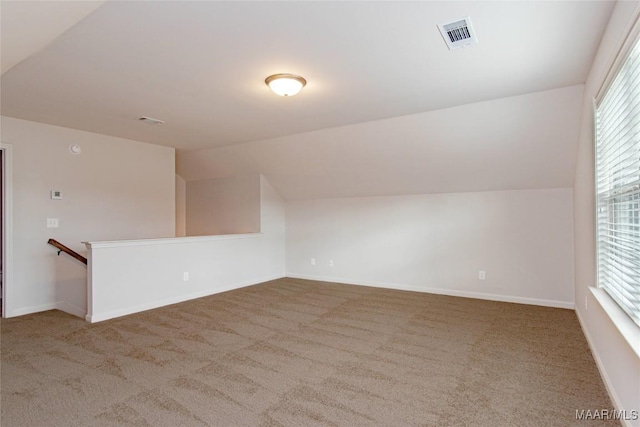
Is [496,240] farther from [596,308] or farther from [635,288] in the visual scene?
[635,288]

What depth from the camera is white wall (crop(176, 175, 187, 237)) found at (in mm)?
7391

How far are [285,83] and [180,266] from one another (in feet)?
10.1

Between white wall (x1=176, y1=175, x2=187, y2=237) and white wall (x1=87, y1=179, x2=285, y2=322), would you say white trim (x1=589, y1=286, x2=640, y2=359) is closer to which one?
white wall (x1=87, y1=179, x2=285, y2=322)

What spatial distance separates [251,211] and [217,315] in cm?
255

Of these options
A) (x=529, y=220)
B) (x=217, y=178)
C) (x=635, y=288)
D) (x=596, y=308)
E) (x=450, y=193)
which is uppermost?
(x=217, y=178)

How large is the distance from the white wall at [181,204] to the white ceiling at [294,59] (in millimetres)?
3228

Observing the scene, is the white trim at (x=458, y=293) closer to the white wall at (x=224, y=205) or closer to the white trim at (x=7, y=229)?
the white wall at (x=224, y=205)

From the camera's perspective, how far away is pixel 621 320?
2.02 meters

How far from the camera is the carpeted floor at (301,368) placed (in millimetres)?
2074

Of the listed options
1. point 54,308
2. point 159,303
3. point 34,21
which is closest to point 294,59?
point 34,21

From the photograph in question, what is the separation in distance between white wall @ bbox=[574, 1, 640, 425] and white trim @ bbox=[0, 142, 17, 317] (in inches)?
226

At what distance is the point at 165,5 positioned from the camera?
196cm

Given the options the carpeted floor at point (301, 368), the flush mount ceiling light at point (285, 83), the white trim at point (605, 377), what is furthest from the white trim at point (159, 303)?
the white trim at point (605, 377)

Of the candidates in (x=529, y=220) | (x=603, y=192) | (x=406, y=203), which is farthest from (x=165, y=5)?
(x=529, y=220)
